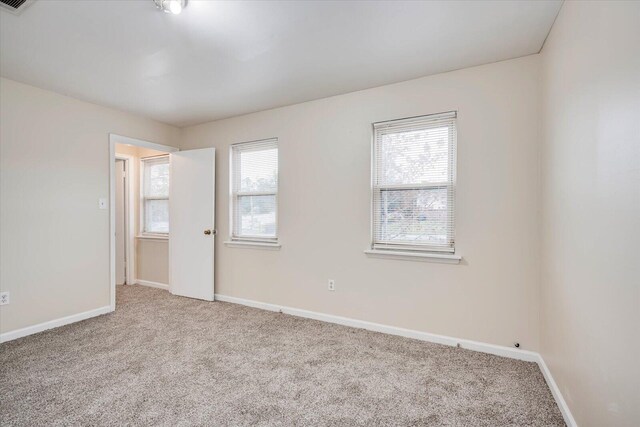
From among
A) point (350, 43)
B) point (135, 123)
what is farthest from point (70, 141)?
point (350, 43)

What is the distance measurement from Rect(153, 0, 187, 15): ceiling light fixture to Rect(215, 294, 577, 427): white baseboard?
2.98 metres

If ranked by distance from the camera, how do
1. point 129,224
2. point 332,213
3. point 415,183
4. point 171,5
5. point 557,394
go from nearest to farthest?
point 171,5, point 557,394, point 415,183, point 332,213, point 129,224

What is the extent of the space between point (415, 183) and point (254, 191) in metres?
2.05

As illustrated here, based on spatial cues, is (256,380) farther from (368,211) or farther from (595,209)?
(595,209)

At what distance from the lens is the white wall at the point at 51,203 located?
2938 millimetres

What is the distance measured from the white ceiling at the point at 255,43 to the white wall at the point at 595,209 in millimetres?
569

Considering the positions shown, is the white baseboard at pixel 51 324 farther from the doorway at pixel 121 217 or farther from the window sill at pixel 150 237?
the doorway at pixel 121 217

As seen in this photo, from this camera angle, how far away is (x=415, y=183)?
2.93 m

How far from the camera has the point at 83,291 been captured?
350 cm

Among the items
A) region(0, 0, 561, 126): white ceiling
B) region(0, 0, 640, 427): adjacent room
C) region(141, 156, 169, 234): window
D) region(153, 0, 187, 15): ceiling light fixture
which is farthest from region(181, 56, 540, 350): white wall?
region(153, 0, 187, 15): ceiling light fixture

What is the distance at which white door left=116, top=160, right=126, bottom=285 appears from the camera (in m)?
5.06

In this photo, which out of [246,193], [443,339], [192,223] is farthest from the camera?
[192,223]

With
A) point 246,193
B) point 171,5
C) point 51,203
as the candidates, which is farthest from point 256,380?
point 51,203

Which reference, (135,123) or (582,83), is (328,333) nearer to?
(582,83)
